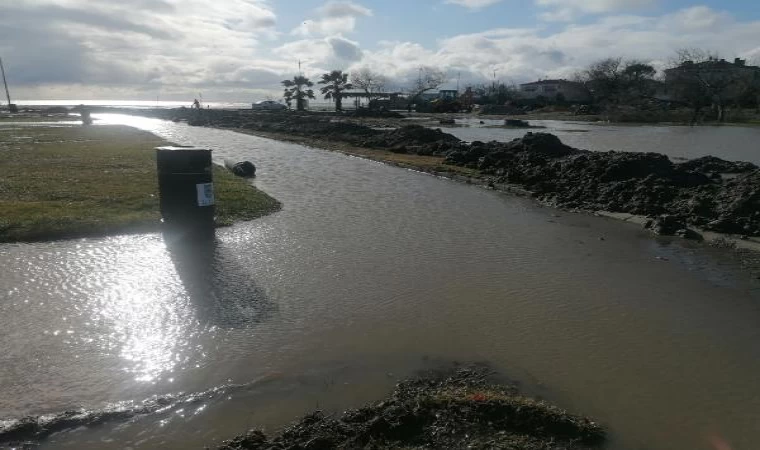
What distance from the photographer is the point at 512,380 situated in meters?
5.18

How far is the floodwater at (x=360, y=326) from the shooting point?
15.4 ft

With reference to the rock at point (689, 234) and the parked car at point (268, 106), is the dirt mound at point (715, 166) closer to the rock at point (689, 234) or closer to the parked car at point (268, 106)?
the rock at point (689, 234)

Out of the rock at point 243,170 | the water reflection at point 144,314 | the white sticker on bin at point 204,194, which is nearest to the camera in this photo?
the water reflection at point 144,314

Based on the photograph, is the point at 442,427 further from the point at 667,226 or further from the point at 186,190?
the point at 667,226

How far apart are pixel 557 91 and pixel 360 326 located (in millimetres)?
119128

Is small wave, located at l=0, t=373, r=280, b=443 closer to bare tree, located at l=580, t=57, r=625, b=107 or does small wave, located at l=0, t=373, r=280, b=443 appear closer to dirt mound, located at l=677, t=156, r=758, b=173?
dirt mound, located at l=677, t=156, r=758, b=173

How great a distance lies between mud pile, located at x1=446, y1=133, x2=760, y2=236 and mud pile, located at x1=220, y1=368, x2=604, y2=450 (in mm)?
8816

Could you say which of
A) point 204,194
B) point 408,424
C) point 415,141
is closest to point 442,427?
point 408,424

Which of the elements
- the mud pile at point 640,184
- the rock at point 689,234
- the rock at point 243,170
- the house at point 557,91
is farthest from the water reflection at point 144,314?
the house at point 557,91

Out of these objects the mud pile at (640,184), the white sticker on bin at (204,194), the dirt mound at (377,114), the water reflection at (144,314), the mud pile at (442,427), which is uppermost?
the dirt mound at (377,114)

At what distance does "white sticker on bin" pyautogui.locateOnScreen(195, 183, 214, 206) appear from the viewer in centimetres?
1024

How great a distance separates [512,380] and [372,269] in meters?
3.83

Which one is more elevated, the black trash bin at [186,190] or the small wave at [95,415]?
the black trash bin at [186,190]

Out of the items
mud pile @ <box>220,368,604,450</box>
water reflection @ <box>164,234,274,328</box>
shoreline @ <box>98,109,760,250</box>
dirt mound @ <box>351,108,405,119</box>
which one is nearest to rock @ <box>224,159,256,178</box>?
shoreline @ <box>98,109,760,250</box>
